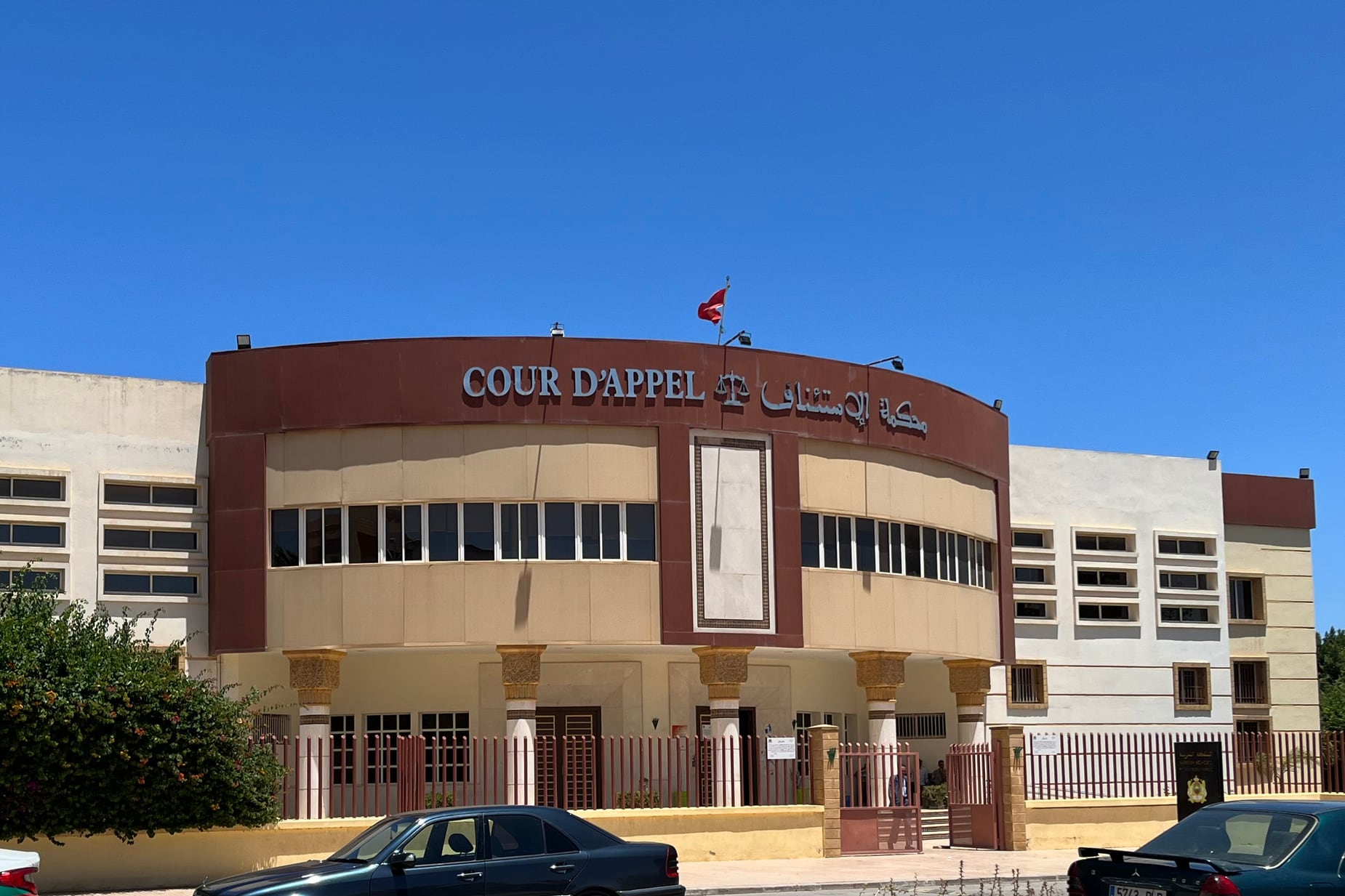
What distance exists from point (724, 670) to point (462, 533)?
19.0 ft

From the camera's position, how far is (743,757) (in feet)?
113

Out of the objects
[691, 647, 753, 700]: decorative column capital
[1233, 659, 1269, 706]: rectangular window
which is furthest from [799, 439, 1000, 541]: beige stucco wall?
[1233, 659, 1269, 706]: rectangular window

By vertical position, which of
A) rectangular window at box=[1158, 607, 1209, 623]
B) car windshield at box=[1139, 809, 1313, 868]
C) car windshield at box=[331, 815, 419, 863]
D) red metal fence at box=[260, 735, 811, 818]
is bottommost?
red metal fence at box=[260, 735, 811, 818]

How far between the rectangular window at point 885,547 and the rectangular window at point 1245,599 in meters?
15.8

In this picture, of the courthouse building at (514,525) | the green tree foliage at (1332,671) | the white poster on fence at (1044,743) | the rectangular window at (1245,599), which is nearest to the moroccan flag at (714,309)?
the courthouse building at (514,525)

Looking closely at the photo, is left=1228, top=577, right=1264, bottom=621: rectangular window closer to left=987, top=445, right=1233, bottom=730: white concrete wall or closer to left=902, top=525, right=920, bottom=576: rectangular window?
left=987, top=445, right=1233, bottom=730: white concrete wall

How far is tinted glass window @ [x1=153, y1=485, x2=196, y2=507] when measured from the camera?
107 ft

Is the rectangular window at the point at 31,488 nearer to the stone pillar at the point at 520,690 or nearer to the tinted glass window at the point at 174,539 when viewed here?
the tinted glass window at the point at 174,539

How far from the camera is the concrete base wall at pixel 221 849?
73.8 feet

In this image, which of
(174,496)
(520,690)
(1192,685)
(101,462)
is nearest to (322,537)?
(174,496)

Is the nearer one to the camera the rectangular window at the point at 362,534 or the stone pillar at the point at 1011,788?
the stone pillar at the point at 1011,788

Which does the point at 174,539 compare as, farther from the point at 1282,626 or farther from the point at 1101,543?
the point at 1282,626

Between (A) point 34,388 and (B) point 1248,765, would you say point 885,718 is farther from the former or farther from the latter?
(A) point 34,388

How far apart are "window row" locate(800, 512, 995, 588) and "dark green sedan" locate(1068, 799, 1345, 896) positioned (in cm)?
1989
